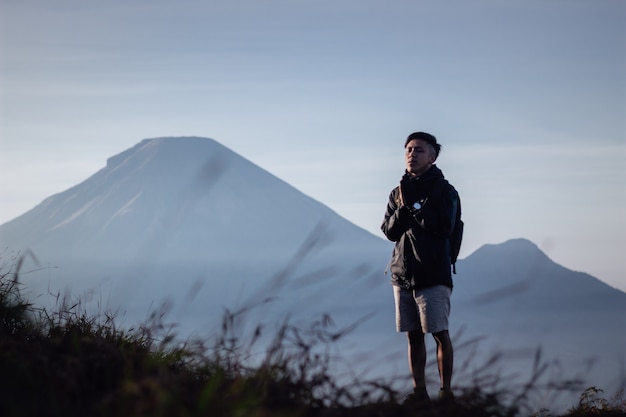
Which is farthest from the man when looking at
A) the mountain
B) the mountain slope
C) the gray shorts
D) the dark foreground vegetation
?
the mountain slope

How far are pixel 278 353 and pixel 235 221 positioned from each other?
16320 cm

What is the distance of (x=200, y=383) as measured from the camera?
333cm

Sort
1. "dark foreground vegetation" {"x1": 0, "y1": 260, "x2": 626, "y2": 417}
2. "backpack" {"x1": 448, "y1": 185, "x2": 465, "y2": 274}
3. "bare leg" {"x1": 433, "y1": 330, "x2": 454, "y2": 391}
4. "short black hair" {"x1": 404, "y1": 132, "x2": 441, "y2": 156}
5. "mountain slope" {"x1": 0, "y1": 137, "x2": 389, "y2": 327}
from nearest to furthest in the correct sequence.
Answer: "dark foreground vegetation" {"x1": 0, "y1": 260, "x2": 626, "y2": 417} → "bare leg" {"x1": 433, "y1": 330, "x2": 454, "y2": 391} → "backpack" {"x1": 448, "y1": 185, "x2": 465, "y2": 274} → "short black hair" {"x1": 404, "y1": 132, "x2": 441, "y2": 156} → "mountain slope" {"x1": 0, "y1": 137, "x2": 389, "y2": 327}

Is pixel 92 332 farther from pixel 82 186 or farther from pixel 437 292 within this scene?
pixel 82 186

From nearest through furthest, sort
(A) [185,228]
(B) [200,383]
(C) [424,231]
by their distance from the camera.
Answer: (B) [200,383], (C) [424,231], (A) [185,228]

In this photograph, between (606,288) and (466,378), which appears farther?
(606,288)

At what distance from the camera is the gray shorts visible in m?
5.48

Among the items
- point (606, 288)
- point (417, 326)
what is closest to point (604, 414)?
point (417, 326)

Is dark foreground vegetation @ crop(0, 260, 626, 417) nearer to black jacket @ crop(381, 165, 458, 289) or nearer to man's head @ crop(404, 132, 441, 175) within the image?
black jacket @ crop(381, 165, 458, 289)

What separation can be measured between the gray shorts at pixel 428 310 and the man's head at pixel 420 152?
0.85m

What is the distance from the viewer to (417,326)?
18.7ft

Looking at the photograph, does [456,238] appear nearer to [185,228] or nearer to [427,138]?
[427,138]

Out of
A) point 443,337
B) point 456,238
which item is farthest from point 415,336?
point 456,238

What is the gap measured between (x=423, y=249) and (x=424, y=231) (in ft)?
0.45
